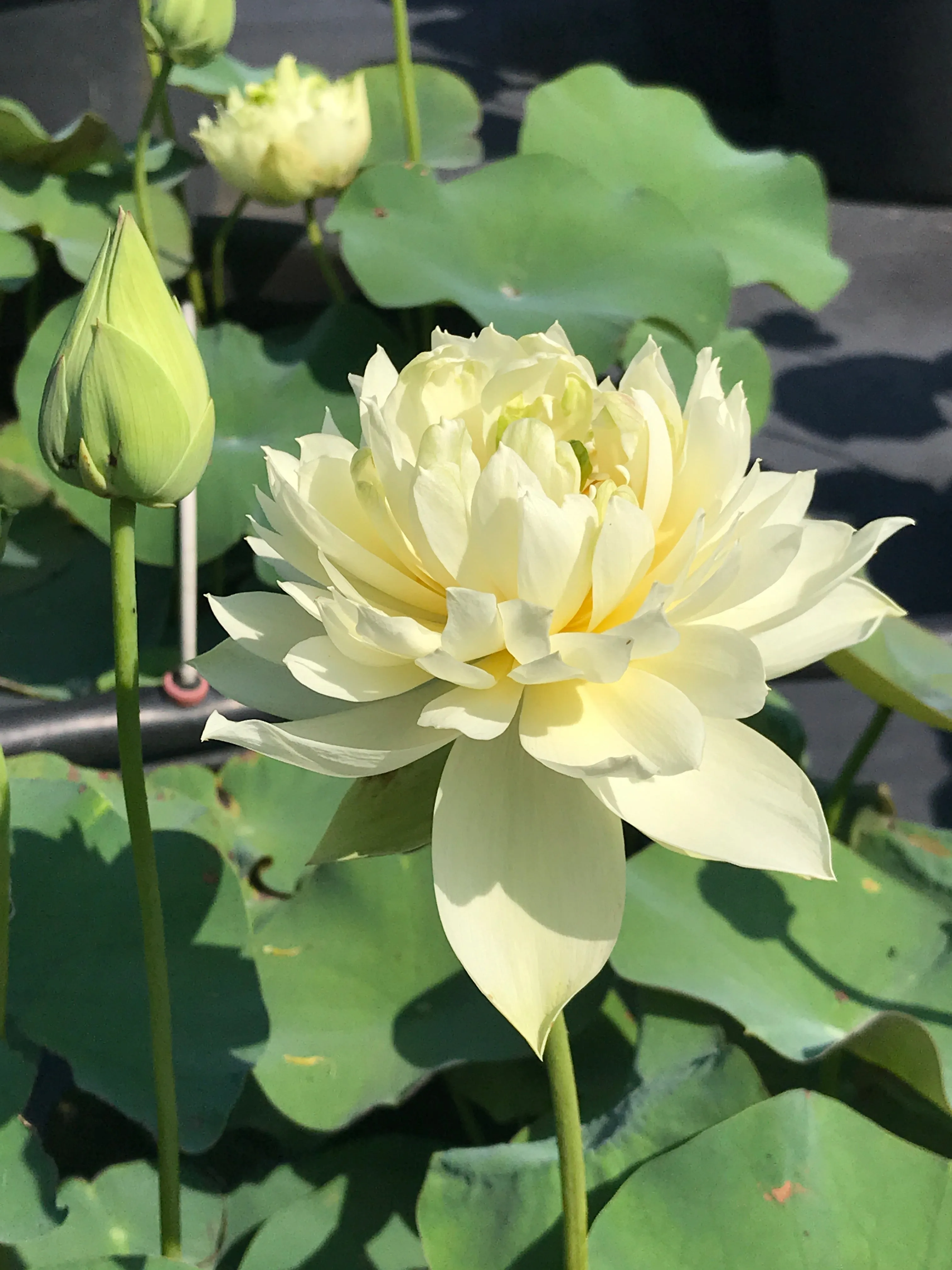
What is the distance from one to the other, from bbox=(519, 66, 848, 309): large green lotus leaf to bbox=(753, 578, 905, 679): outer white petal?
0.73 m

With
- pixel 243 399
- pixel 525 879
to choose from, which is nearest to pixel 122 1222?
pixel 525 879

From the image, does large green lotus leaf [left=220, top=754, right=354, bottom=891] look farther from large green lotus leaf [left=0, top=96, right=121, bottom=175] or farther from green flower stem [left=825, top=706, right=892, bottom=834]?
large green lotus leaf [left=0, top=96, right=121, bottom=175]

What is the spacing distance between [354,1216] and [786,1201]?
24 centimetres

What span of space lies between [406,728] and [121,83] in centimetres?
122

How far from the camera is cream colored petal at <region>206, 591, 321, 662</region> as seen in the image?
0.31m

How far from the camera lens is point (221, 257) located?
105cm

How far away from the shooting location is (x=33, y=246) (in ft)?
3.26

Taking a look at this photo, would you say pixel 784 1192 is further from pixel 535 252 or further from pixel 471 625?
pixel 535 252

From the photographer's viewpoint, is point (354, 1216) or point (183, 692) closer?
point (354, 1216)

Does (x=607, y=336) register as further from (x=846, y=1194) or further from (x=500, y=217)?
(x=846, y=1194)

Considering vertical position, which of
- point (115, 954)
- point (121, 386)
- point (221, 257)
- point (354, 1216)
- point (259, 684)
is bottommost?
point (354, 1216)

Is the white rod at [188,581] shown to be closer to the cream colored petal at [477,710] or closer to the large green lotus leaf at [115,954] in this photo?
the large green lotus leaf at [115,954]

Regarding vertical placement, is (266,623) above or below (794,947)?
above

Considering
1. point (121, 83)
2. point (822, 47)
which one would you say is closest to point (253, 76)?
point (121, 83)
